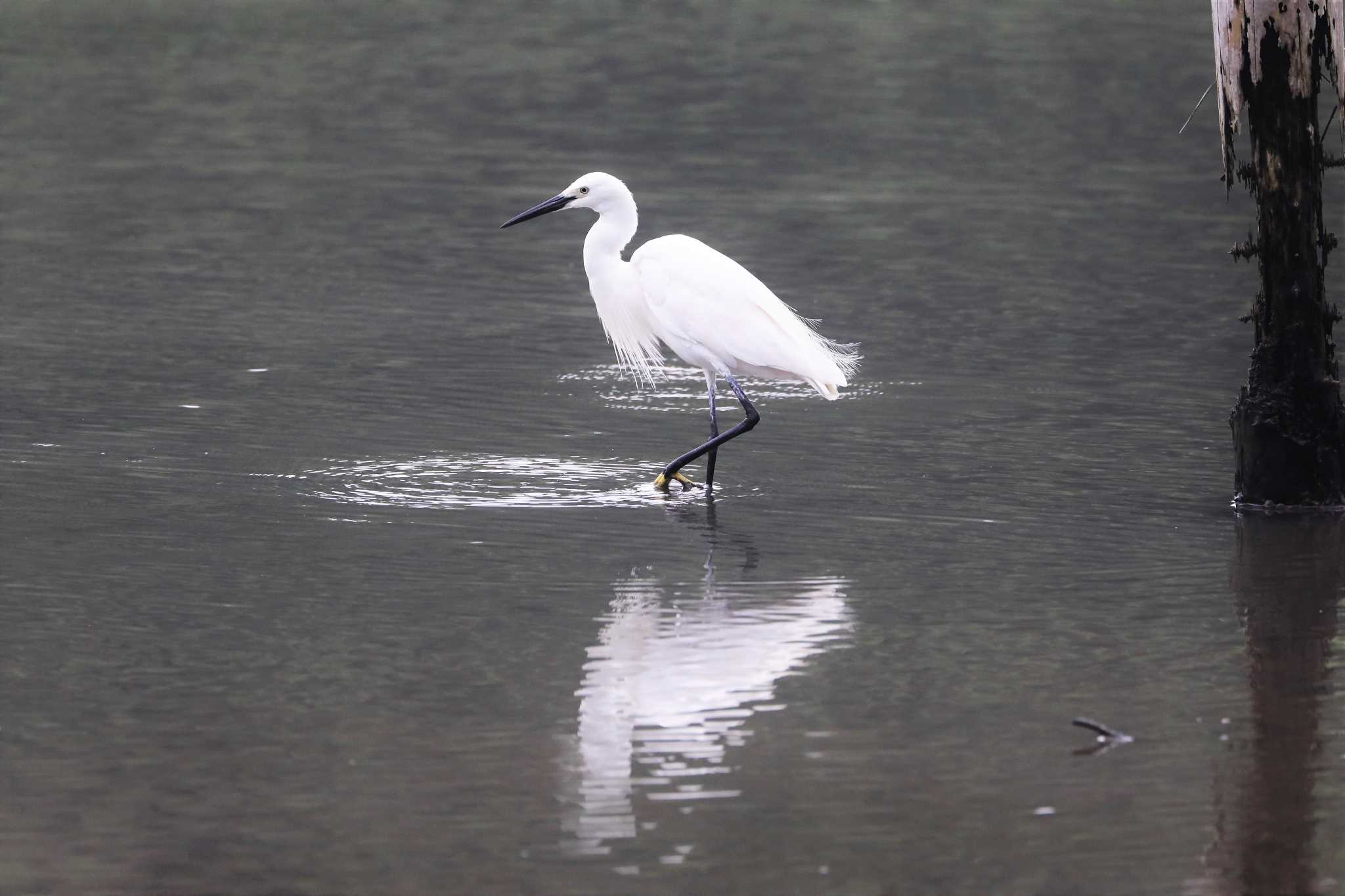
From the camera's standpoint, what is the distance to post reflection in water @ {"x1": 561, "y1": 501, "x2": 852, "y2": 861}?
5656mm

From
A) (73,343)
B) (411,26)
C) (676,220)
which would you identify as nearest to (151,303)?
(73,343)

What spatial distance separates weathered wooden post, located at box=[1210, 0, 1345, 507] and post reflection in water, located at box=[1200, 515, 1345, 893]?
253 mm

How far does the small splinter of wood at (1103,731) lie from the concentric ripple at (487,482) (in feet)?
11.0

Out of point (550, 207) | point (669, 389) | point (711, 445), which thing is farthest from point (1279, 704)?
point (669, 389)

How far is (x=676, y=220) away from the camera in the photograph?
17.0m

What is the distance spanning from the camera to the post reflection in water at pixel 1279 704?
17.1 feet

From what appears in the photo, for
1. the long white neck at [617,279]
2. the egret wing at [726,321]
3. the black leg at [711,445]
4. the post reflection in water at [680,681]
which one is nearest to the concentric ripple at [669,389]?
the long white neck at [617,279]

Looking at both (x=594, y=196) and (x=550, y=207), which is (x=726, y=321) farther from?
(x=550, y=207)

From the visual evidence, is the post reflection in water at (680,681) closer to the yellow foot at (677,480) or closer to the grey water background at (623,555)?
the grey water background at (623,555)

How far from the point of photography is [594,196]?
998cm

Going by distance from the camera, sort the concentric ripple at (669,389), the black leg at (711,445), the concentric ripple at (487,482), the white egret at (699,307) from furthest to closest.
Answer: the concentric ripple at (669,389), the white egret at (699,307), the black leg at (711,445), the concentric ripple at (487,482)

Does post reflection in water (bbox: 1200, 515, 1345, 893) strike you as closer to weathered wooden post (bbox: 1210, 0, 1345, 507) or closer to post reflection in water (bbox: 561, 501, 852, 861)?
weathered wooden post (bbox: 1210, 0, 1345, 507)

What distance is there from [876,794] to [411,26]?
88.3 ft

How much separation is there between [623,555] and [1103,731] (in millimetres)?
2673
